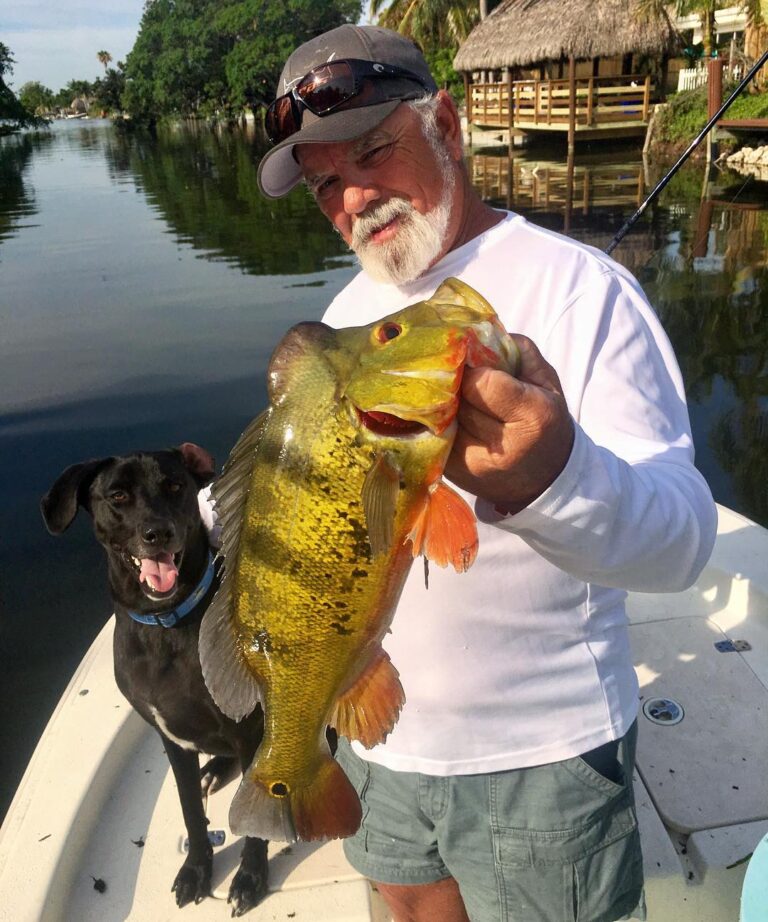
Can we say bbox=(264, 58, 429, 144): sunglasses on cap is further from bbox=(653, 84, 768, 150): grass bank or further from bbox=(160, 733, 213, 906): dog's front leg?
bbox=(653, 84, 768, 150): grass bank

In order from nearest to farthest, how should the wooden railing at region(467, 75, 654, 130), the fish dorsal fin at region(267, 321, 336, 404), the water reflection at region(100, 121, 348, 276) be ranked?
1. the fish dorsal fin at region(267, 321, 336, 404)
2. the water reflection at region(100, 121, 348, 276)
3. the wooden railing at region(467, 75, 654, 130)

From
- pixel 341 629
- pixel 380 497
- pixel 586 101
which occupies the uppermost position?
pixel 586 101

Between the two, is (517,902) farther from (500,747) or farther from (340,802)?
(340,802)

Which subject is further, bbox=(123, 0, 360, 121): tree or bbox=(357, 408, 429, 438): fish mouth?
bbox=(123, 0, 360, 121): tree

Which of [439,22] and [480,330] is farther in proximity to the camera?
[439,22]

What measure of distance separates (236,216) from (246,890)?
24231mm

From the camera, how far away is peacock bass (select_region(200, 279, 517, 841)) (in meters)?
1.34

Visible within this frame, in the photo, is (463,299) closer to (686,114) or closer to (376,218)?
(376,218)

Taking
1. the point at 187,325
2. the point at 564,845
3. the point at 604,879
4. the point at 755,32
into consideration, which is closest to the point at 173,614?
the point at 564,845

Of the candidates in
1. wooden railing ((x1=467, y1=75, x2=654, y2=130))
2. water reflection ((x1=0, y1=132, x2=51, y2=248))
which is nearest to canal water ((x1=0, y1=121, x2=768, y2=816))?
water reflection ((x1=0, y1=132, x2=51, y2=248))

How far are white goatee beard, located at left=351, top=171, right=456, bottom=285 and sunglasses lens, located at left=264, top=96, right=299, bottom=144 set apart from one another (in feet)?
1.55

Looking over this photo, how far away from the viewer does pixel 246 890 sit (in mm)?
2861

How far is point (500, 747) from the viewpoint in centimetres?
194

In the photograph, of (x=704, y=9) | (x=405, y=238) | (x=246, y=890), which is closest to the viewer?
(x=405, y=238)
